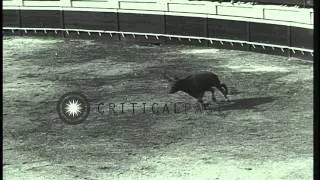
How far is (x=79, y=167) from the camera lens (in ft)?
27.0

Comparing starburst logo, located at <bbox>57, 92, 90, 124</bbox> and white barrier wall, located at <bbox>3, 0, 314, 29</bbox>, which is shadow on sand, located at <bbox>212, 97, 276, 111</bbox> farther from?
white barrier wall, located at <bbox>3, 0, 314, 29</bbox>

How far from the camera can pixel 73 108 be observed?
12.4 meters

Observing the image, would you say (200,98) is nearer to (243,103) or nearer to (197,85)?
(197,85)

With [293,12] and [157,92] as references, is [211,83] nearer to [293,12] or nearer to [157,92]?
[157,92]

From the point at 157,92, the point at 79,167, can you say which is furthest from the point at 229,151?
the point at 157,92

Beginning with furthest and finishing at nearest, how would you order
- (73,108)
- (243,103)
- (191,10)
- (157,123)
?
(191,10), (73,108), (243,103), (157,123)

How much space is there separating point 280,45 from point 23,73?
7052mm

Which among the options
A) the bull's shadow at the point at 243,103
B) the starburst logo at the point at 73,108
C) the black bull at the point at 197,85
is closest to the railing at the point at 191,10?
the bull's shadow at the point at 243,103

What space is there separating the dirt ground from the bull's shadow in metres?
0.02

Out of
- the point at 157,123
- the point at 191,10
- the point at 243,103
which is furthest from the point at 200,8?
the point at 157,123

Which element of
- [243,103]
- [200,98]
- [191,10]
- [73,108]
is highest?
[191,10]

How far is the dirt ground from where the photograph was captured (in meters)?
8.07

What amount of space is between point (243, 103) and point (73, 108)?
3.50m

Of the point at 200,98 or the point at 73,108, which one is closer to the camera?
the point at 200,98
